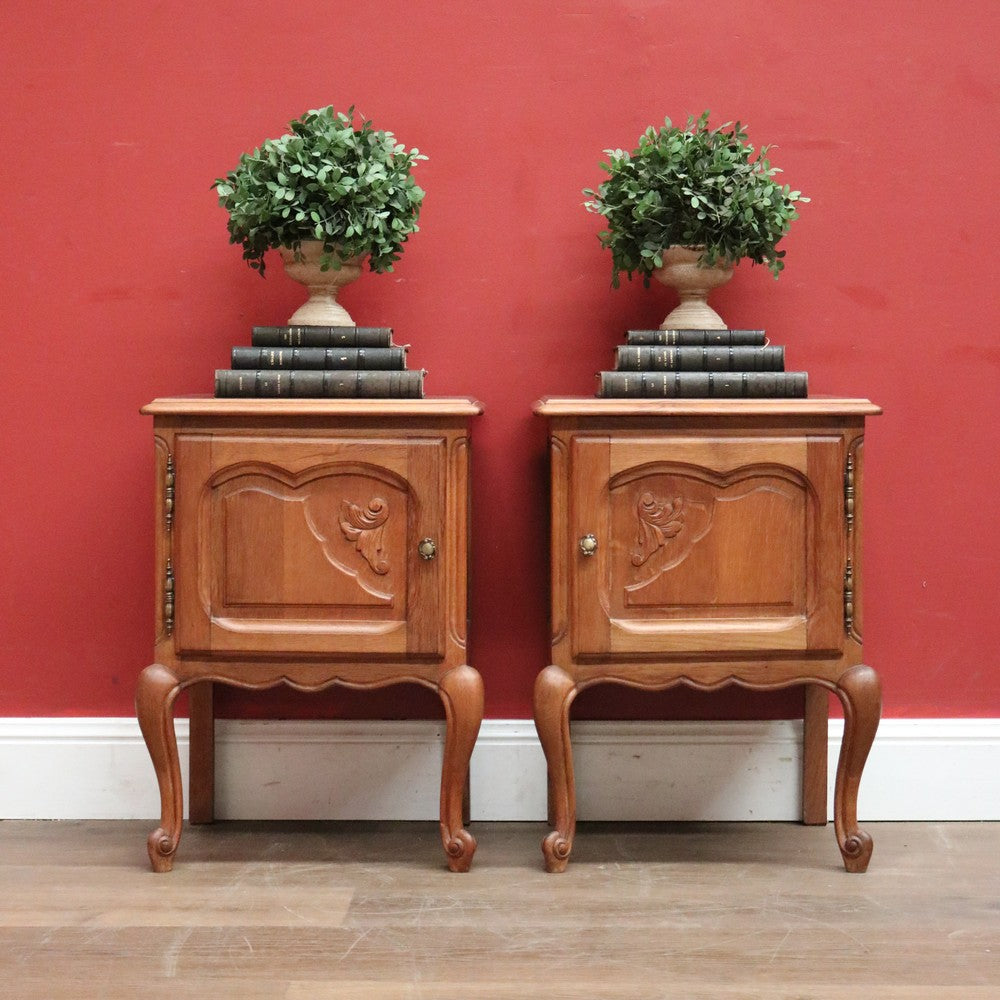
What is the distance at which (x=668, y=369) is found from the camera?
6.46 ft

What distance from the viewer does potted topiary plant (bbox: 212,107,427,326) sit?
1.97 meters

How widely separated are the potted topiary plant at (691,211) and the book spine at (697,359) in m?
0.13

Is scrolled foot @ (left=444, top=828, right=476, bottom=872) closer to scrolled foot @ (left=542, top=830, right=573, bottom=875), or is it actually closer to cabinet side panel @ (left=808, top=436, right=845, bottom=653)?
scrolled foot @ (left=542, top=830, right=573, bottom=875)

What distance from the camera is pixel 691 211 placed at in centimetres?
201

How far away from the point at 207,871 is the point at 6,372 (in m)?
1.10

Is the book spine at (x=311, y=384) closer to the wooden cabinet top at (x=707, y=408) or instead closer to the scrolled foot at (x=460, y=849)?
the wooden cabinet top at (x=707, y=408)

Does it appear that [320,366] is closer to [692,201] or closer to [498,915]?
[692,201]

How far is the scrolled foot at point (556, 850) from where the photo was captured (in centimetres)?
195

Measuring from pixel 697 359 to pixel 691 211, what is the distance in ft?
0.92

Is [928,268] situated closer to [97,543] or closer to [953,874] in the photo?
[953,874]

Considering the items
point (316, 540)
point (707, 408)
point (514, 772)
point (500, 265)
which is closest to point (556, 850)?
point (514, 772)

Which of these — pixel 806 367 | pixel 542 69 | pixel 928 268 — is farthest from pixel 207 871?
pixel 928 268

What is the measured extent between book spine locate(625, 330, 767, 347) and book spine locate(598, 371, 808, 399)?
94 mm

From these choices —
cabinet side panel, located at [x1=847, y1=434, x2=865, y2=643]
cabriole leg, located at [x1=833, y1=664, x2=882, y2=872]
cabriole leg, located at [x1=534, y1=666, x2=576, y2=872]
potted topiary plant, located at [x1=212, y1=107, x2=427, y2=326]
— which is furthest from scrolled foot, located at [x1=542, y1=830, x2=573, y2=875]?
potted topiary plant, located at [x1=212, y1=107, x2=427, y2=326]
